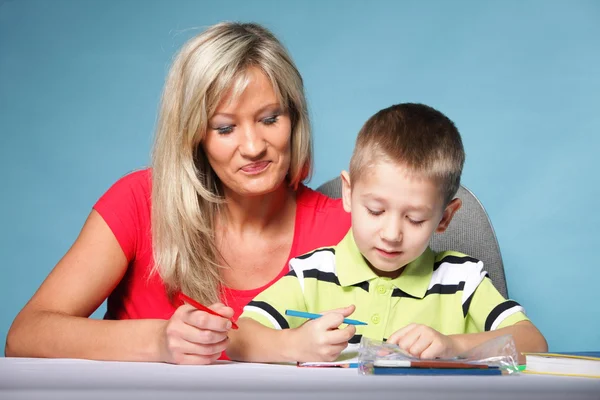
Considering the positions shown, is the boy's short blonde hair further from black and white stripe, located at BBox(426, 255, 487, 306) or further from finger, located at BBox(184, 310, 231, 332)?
finger, located at BBox(184, 310, 231, 332)

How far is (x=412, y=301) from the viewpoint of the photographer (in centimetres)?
169

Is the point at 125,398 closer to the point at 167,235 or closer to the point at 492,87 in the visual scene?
the point at 167,235

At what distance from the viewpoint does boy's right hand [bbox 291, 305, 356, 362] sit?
135cm

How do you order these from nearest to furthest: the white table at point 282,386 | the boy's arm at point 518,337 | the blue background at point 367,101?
the white table at point 282,386
the boy's arm at point 518,337
the blue background at point 367,101

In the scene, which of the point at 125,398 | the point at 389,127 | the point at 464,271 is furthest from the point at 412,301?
the point at 125,398

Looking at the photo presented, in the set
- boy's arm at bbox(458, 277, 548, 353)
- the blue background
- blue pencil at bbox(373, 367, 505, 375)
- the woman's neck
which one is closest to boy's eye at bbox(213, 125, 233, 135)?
the woman's neck

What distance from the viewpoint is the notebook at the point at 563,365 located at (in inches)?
47.9

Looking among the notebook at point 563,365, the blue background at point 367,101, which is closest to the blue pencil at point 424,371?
the notebook at point 563,365

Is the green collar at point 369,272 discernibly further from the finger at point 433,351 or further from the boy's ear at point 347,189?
the finger at point 433,351

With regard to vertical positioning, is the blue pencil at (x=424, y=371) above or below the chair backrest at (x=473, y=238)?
below

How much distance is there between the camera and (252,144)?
1881 mm

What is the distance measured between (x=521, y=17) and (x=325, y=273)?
203 centimetres

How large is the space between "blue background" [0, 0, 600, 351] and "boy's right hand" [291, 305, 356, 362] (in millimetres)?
2004

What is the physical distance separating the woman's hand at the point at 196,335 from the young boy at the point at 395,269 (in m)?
0.13
